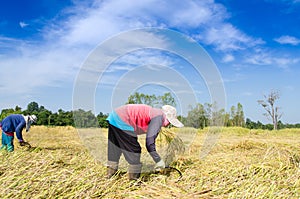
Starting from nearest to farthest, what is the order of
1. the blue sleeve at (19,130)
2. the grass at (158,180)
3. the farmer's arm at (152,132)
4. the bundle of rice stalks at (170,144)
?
the grass at (158,180), the farmer's arm at (152,132), the bundle of rice stalks at (170,144), the blue sleeve at (19,130)

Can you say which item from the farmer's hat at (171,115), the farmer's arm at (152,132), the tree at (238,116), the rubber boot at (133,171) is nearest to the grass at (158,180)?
the rubber boot at (133,171)

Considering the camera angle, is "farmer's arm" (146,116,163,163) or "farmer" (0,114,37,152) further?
"farmer" (0,114,37,152)

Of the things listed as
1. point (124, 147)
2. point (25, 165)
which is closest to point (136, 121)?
point (124, 147)

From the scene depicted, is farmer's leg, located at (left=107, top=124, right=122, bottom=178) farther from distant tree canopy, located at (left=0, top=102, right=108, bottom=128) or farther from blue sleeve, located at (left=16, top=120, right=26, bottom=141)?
blue sleeve, located at (left=16, top=120, right=26, bottom=141)

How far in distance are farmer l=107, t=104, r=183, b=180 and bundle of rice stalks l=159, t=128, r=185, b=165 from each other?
0.77 metres

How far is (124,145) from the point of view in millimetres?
3279

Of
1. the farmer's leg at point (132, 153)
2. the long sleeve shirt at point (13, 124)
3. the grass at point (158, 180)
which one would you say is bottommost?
the grass at point (158, 180)

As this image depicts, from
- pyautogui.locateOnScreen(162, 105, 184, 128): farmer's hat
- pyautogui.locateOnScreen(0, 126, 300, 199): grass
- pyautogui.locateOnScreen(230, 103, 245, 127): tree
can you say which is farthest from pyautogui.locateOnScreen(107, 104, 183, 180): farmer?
pyautogui.locateOnScreen(230, 103, 245, 127): tree

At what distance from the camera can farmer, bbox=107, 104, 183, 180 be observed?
3172 mm

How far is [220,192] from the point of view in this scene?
9.40 ft

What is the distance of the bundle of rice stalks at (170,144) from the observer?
4.07m

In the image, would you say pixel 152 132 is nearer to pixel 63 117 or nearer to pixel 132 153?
pixel 132 153

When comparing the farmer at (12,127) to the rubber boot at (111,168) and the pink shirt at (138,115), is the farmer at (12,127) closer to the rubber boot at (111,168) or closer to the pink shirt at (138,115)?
the rubber boot at (111,168)

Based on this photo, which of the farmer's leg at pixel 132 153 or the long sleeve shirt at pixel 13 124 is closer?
the farmer's leg at pixel 132 153
